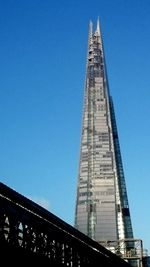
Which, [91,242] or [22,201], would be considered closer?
[22,201]

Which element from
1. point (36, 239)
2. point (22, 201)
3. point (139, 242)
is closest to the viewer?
point (22, 201)

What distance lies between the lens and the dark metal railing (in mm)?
21516

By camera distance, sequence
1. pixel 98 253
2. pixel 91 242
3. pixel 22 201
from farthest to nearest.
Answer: pixel 98 253 → pixel 91 242 → pixel 22 201

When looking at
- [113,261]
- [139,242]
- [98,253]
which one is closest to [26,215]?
[98,253]

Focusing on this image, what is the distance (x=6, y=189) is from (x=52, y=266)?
26.1 ft

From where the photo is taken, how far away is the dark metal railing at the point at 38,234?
21516 millimetres

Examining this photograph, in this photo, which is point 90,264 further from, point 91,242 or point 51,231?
point 51,231

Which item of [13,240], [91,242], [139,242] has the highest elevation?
[139,242]

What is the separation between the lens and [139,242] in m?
54.7

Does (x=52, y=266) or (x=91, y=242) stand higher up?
(x=91, y=242)

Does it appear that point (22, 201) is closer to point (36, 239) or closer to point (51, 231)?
point (36, 239)

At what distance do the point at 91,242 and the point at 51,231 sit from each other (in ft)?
28.4

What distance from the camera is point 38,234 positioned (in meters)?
25.2

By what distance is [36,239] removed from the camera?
989 inches
